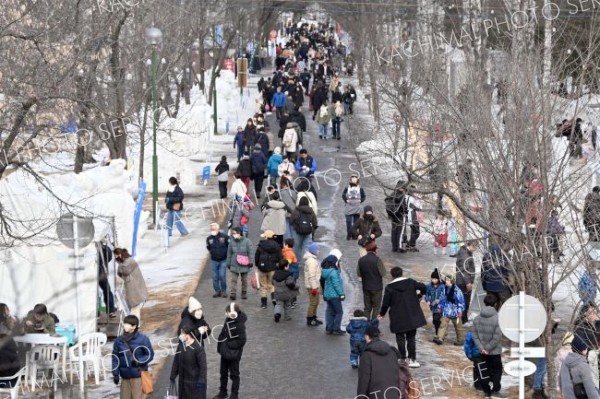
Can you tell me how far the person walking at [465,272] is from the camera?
21.5 m

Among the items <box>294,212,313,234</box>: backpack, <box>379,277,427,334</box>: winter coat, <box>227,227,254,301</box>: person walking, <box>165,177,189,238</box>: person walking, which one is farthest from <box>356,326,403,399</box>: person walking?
<box>165,177,189,238</box>: person walking

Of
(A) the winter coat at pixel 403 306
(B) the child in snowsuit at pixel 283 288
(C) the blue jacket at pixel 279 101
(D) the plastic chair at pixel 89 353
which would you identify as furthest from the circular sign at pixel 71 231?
(C) the blue jacket at pixel 279 101

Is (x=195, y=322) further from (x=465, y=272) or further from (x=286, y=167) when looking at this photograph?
(x=286, y=167)

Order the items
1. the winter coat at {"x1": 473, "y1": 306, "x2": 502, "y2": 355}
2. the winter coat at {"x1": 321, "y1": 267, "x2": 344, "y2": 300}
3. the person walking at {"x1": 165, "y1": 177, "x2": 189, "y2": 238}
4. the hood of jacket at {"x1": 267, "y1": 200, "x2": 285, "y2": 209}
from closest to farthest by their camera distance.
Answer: the winter coat at {"x1": 473, "y1": 306, "x2": 502, "y2": 355} → the winter coat at {"x1": 321, "y1": 267, "x2": 344, "y2": 300} → the hood of jacket at {"x1": 267, "y1": 200, "x2": 285, "y2": 209} → the person walking at {"x1": 165, "y1": 177, "x2": 189, "y2": 238}

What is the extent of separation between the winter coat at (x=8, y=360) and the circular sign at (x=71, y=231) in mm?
1465

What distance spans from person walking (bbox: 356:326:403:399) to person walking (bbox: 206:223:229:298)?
811 cm

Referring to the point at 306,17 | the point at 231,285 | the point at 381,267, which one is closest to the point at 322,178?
the point at 231,285

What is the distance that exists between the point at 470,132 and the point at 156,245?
12.5 metres

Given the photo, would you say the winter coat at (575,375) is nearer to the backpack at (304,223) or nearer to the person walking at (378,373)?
the person walking at (378,373)

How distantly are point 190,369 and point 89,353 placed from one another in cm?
284

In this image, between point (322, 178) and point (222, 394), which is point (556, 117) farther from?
point (322, 178)

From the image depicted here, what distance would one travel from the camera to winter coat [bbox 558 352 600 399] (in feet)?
48.6

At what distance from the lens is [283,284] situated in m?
21.2

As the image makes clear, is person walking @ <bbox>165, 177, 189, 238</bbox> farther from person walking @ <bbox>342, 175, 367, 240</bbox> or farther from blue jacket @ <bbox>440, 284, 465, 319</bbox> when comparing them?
blue jacket @ <bbox>440, 284, 465, 319</bbox>
